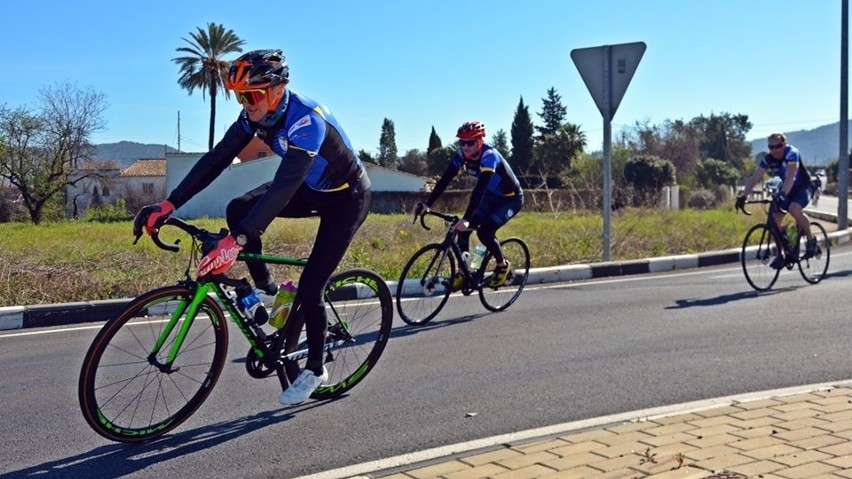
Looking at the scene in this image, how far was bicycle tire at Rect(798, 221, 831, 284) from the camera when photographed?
11.3 m

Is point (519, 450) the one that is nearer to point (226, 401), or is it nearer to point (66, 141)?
point (226, 401)

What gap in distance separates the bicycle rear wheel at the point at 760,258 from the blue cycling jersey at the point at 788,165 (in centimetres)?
67

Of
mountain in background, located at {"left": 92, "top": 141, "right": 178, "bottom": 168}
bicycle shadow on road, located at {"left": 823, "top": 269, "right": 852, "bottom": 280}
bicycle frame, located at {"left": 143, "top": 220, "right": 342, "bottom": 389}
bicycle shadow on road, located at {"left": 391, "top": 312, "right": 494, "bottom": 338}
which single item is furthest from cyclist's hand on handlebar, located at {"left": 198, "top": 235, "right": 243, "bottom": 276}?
mountain in background, located at {"left": 92, "top": 141, "right": 178, "bottom": 168}

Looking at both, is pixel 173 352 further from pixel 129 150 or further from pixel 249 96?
pixel 129 150

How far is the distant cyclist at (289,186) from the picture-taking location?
4559 millimetres

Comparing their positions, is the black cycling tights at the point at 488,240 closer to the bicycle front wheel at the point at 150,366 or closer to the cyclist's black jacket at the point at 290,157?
the cyclist's black jacket at the point at 290,157

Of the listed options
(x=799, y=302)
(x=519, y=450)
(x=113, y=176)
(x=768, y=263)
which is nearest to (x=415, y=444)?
(x=519, y=450)

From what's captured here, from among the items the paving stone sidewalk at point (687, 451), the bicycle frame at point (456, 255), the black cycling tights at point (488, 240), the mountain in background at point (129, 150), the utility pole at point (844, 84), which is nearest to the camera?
the paving stone sidewalk at point (687, 451)

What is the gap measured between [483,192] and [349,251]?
15.2 feet

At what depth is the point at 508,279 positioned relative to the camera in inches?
370

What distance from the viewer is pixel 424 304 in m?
8.63

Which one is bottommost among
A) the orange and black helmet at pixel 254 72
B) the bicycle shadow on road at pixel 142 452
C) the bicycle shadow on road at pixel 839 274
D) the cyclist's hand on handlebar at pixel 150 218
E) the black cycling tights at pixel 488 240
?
the bicycle shadow on road at pixel 142 452

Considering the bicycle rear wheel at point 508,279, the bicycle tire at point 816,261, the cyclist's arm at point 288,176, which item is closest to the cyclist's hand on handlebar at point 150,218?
the cyclist's arm at point 288,176

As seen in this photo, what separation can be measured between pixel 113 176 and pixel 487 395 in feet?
157
